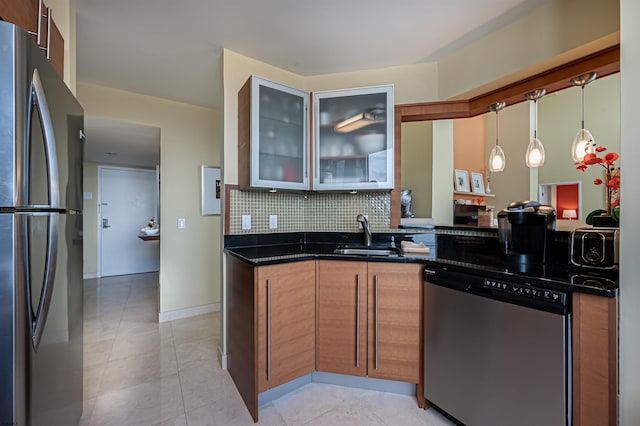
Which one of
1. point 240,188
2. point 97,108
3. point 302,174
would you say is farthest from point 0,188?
point 97,108

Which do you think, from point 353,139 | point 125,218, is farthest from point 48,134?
point 125,218

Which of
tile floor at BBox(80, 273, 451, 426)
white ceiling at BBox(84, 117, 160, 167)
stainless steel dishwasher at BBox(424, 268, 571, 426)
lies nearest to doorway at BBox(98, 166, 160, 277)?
white ceiling at BBox(84, 117, 160, 167)

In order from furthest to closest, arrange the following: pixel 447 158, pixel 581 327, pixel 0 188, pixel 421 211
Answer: pixel 421 211, pixel 447 158, pixel 581 327, pixel 0 188

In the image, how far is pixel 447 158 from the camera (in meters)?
2.92

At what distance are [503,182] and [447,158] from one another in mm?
2162

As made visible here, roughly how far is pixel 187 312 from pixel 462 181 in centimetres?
405

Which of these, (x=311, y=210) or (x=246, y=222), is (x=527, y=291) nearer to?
(x=311, y=210)

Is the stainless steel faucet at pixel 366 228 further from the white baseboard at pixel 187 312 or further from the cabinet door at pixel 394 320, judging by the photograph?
the white baseboard at pixel 187 312

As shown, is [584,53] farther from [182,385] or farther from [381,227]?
[182,385]

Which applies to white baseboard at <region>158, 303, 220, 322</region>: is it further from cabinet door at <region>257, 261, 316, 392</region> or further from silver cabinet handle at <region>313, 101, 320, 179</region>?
silver cabinet handle at <region>313, 101, 320, 179</region>

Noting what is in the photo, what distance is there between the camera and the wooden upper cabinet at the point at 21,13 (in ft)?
3.04

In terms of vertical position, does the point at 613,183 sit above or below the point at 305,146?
below

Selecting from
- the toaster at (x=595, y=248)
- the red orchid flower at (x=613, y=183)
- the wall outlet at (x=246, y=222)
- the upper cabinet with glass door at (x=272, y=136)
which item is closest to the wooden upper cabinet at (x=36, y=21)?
A: the upper cabinet with glass door at (x=272, y=136)

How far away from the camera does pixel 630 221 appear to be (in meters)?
0.98
